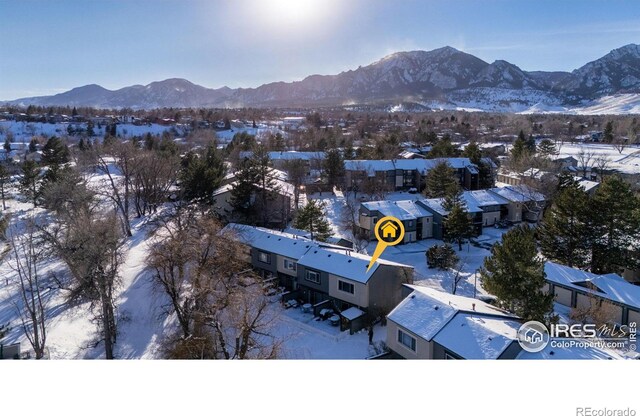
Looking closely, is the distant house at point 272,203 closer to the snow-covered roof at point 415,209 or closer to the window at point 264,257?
the window at point 264,257

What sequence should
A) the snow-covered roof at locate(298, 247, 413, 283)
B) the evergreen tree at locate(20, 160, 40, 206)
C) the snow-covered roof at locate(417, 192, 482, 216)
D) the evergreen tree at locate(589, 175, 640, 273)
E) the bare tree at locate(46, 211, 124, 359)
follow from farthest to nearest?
1. the evergreen tree at locate(20, 160, 40, 206)
2. the snow-covered roof at locate(417, 192, 482, 216)
3. the evergreen tree at locate(589, 175, 640, 273)
4. the snow-covered roof at locate(298, 247, 413, 283)
5. the bare tree at locate(46, 211, 124, 359)

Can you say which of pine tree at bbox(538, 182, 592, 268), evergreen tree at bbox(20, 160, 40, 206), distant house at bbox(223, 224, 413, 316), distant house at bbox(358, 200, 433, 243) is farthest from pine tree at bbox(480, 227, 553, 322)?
evergreen tree at bbox(20, 160, 40, 206)

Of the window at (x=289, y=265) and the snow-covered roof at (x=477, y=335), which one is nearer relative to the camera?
the snow-covered roof at (x=477, y=335)

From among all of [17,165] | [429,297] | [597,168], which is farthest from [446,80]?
[429,297]

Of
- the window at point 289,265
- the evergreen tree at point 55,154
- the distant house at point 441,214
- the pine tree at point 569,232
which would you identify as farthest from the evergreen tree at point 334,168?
the evergreen tree at point 55,154

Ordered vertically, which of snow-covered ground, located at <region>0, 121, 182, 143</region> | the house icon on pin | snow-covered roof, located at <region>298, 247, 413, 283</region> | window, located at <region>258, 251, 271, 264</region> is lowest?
window, located at <region>258, 251, 271, 264</region>

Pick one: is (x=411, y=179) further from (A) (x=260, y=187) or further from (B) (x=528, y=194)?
(A) (x=260, y=187)

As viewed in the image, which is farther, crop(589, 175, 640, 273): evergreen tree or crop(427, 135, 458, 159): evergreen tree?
crop(427, 135, 458, 159): evergreen tree

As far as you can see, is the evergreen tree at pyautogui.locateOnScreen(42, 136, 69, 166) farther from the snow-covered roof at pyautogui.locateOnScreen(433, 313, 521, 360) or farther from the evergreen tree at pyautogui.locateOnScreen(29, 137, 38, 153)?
the snow-covered roof at pyautogui.locateOnScreen(433, 313, 521, 360)
